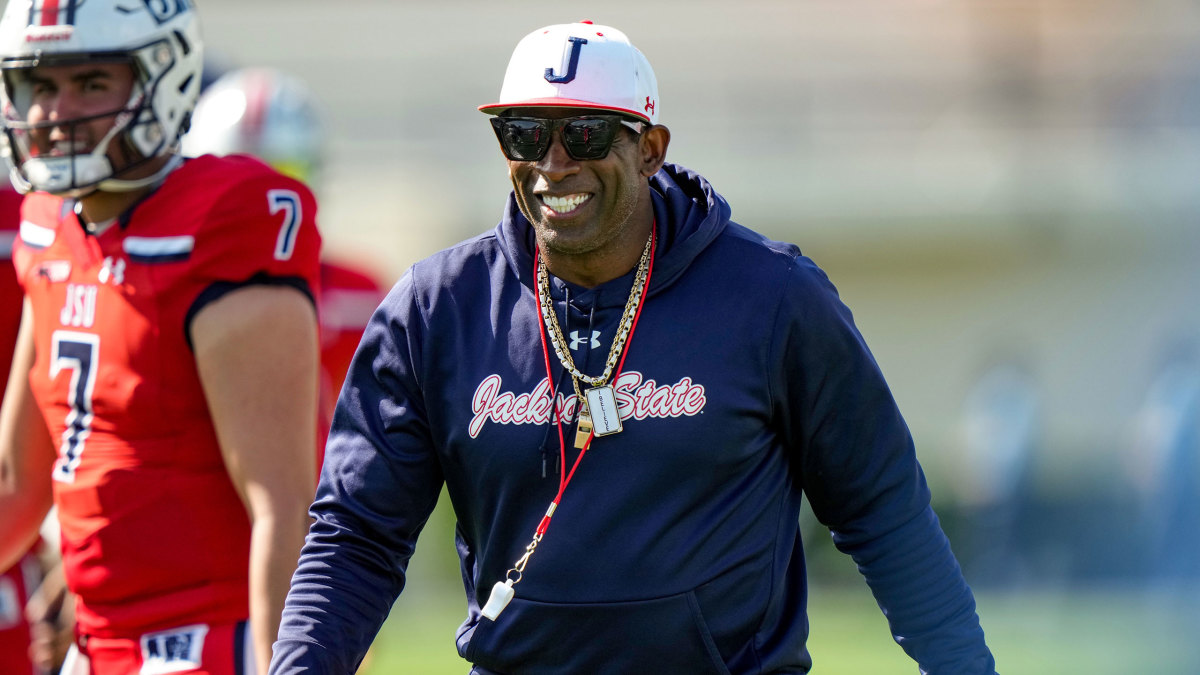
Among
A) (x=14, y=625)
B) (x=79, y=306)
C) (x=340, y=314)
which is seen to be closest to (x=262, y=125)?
(x=340, y=314)

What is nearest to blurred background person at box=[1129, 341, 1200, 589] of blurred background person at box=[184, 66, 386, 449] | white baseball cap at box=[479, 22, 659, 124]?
blurred background person at box=[184, 66, 386, 449]

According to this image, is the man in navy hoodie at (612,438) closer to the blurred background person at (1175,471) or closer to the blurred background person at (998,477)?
the blurred background person at (1175,471)

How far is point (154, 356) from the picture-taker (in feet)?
11.1

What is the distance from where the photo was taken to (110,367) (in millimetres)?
3428

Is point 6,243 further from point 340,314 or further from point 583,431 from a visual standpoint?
point 583,431

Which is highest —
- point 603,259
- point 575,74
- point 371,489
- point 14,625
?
point 575,74

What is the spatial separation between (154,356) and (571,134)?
3.40 ft

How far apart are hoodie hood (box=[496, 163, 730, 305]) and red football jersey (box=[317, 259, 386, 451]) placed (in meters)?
1.79

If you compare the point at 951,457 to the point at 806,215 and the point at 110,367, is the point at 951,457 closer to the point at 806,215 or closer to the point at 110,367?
the point at 806,215

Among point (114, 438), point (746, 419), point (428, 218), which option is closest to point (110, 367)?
point (114, 438)

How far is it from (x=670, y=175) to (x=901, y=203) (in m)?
16.3

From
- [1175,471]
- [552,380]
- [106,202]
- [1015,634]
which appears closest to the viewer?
[552,380]

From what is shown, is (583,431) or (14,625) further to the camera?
(14,625)

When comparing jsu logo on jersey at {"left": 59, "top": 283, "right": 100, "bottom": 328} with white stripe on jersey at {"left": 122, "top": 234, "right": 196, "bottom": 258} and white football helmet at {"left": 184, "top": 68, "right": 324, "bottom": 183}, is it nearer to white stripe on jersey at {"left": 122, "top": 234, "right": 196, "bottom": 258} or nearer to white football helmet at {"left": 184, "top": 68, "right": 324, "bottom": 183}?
white stripe on jersey at {"left": 122, "top": 234, "right": 196, "bottom": 258}
